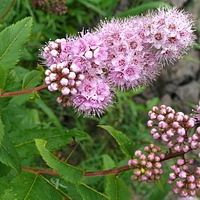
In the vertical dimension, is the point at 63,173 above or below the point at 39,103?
above

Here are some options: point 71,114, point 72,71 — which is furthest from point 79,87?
point 71,114

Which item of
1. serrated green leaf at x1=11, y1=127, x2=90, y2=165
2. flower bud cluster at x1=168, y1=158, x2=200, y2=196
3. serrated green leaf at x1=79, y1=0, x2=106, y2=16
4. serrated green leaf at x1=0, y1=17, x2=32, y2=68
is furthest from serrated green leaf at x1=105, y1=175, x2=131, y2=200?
serrated green leaf at x1=79, y1=0, x2=106, y2=16

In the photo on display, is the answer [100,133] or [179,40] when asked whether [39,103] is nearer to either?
[100,133]

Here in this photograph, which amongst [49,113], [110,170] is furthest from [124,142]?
[49,113]

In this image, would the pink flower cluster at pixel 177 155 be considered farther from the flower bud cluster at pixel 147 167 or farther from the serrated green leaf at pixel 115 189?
the serrated green leaf at pixel 115 189

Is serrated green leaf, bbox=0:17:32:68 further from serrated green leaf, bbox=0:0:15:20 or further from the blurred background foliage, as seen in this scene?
serrated green leaf, bbox=0:0:15:20

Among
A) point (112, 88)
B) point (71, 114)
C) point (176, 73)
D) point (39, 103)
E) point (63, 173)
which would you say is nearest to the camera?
point (63, 173)

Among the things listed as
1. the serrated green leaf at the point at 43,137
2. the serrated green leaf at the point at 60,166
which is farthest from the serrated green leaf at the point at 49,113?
the serrated green leaf at the point at 60,166
